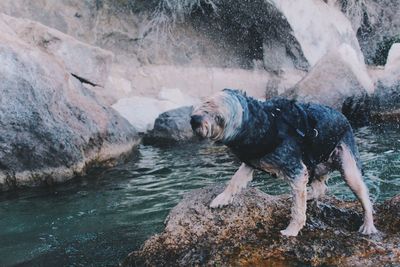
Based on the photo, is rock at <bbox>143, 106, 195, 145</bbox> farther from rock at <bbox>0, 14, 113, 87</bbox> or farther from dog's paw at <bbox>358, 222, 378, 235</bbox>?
dog's paw at <bbox>358, 222, 378, 235</bbox>

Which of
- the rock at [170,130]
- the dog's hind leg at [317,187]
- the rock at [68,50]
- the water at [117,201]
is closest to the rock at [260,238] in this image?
the dog's hind leg at [317,187]

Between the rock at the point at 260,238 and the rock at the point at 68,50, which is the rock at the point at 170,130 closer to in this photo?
the rock at the point at 68,50

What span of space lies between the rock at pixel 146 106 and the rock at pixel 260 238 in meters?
8.17

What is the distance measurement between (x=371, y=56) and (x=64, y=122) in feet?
43.7

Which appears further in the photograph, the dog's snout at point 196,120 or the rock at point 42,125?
the rock at point 42,125

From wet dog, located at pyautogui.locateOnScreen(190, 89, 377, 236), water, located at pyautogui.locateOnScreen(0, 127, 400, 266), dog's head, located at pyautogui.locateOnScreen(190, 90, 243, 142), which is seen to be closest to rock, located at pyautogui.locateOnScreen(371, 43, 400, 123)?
water, located at pyautogui.locateOnScreen(0, 127, 400, 266)

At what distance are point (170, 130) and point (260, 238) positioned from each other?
25.3 ft

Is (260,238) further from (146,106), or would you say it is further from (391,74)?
(391,74)

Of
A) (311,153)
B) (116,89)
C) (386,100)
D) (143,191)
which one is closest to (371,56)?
(386,100)

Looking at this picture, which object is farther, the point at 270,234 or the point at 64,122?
the point at 64,122

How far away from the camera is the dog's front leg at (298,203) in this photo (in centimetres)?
457

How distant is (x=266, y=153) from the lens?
14.9ft

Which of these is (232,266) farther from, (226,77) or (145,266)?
(226,77)

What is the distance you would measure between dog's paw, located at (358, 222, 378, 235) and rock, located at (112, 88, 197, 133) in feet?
28.8
